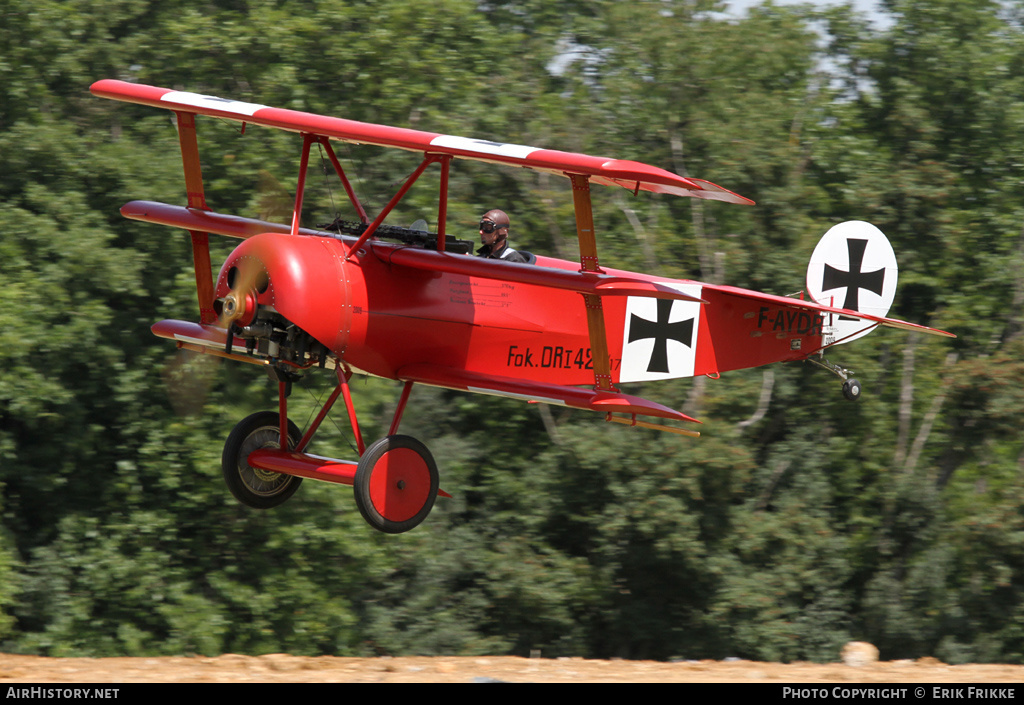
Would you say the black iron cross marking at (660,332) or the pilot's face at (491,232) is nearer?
the pilot's face at (491,232)

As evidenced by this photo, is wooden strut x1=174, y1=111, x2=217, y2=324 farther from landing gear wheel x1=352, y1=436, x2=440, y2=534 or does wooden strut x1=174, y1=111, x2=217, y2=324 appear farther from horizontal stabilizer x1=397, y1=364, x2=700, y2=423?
landing gear wheel x1=352, y1=436, x2=440, y2=534

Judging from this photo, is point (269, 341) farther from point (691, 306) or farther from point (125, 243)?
point (125, 243)

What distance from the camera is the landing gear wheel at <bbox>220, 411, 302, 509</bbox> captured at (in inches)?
339

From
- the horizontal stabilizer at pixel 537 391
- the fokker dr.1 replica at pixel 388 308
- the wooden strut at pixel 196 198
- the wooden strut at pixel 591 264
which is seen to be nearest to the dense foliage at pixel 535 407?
the wooden strut at pixel 196 198

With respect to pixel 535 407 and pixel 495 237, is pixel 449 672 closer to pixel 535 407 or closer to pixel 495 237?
pixel 495 237

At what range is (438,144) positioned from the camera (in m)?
7.62

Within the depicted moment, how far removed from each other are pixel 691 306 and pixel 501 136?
738cm

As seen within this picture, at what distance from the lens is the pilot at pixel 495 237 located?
9062 millimetres

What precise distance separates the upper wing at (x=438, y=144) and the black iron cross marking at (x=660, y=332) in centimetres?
182

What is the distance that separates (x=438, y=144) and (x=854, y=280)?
17.6 ft

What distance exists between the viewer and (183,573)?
1572 centimetres

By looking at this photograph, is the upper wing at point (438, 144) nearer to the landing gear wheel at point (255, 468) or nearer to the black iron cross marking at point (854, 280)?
the landing gear wheel at point (255, 468)

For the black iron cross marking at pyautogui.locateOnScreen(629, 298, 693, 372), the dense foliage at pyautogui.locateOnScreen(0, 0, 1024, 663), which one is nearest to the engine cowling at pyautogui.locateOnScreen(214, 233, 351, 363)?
the black iron cross marking at pyautogui.locateOnScreen(629, 298, 693, 372)

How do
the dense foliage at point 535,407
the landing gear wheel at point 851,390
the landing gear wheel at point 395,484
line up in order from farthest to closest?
the dense foliage at point 535,407 → the landing gear wheel at point 851,390 → the landing gear wheel at point 395,484
